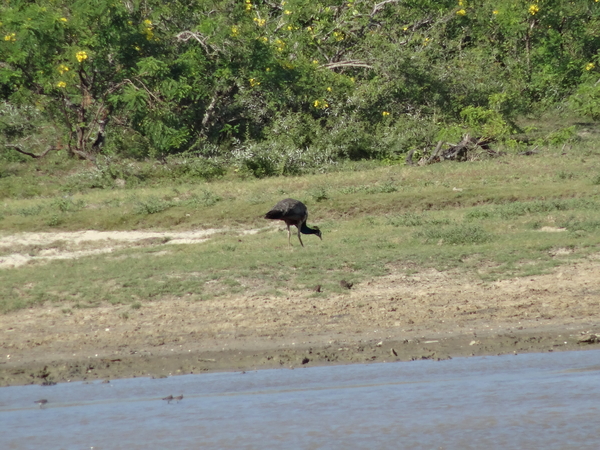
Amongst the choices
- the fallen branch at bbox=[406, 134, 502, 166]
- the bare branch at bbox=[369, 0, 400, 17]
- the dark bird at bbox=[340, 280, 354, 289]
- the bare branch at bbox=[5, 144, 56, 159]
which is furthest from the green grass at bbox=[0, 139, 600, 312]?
the bare branch at bbox=[369, 0, 400, 17]

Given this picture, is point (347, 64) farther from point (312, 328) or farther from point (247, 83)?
point (312, 328)

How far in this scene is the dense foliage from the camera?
15.0m

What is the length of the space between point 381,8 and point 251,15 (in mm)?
2588

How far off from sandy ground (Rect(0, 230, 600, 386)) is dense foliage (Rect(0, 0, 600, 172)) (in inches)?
257

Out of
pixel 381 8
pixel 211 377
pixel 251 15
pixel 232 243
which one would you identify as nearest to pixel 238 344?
pixel 211 377

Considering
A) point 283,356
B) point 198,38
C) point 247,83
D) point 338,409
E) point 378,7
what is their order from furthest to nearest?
point 378,7
point 247,83
point 198,38
point 283,356
point 338,409

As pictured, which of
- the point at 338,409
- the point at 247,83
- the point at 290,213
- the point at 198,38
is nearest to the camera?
the point at 338,409

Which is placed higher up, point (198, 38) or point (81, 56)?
point (198, 38)

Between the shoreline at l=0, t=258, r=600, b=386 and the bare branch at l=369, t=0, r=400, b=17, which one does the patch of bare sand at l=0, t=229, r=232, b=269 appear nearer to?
the shoreline at l=0, t=258, r=600, b=386

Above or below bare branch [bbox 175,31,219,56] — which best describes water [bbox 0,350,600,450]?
below

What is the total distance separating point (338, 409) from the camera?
6.18m

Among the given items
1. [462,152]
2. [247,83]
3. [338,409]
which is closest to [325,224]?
[462,152]

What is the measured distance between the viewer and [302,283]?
858 centimetres

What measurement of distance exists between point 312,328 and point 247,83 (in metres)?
9.09
